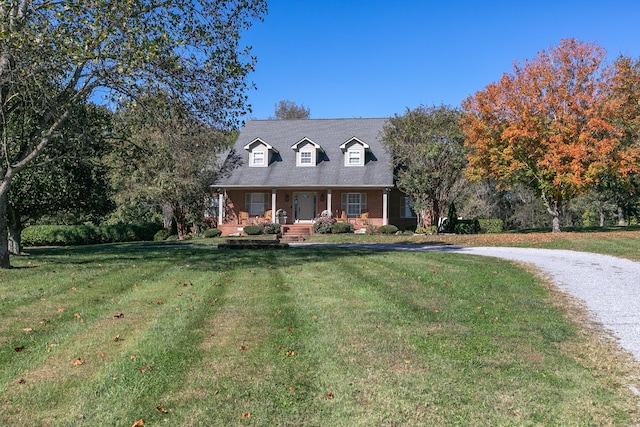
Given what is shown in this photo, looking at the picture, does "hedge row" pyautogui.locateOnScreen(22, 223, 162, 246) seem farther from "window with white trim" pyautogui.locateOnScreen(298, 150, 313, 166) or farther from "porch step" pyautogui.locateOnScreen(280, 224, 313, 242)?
"window with white trim" pyautogui.locateOnScreen(298, 150, 313, 166)

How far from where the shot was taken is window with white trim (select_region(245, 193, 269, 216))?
3011cm

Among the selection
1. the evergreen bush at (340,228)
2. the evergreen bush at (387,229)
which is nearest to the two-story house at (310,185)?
the evergreen bush at (387,229)

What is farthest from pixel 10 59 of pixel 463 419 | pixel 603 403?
pixel 603 403

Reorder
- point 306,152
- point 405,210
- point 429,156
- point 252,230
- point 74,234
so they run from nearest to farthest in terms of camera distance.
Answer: point 429,156 < point 74,234 < point 252,230 < point 306,152 < point 405,210

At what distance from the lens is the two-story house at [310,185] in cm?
2842

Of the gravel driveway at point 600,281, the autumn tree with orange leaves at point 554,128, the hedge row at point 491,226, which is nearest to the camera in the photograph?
the gravel driveway at point 600,281

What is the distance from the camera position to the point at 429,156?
81.1 feet

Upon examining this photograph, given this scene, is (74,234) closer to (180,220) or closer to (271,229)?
(180,220)

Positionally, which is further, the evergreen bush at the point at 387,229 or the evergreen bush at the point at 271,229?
the evergreen bush at the point at 271,229

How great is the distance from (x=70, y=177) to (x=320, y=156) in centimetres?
1683

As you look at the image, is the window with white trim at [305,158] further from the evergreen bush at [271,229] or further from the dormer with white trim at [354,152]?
the evergreen bush at [271,229]

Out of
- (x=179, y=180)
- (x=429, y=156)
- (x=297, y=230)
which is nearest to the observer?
(x=429, y=156)

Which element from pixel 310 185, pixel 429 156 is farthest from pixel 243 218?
pixel 429 156

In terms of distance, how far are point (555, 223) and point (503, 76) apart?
292 inches
